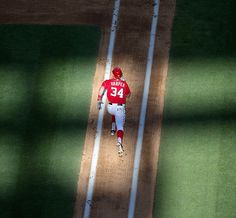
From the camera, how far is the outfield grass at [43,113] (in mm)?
10930

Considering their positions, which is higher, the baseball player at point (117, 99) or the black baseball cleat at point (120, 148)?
the baseball player at point (117, 99)

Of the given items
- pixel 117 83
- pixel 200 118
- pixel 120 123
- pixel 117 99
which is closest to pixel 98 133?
pixel 120 123

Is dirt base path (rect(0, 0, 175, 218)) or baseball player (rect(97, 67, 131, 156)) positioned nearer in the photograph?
dirt base path (rect(0, 0, 175, 218))

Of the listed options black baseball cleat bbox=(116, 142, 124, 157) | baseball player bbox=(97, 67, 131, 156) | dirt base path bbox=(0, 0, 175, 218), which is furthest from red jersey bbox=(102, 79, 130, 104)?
black baseball cleat bbox=(116, 142, 124, 157)

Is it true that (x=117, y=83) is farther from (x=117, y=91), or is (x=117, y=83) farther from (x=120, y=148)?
(x=120, y=148)

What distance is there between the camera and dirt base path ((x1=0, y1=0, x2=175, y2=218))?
10734 millimetres

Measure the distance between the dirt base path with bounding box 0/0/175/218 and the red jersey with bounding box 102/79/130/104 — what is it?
770 millimetres

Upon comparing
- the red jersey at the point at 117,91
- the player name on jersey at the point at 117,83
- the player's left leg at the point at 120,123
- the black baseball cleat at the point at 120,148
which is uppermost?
the player name on jersey at the point at 117,83

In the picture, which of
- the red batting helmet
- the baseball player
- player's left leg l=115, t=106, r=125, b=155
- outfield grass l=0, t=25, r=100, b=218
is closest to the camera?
outfield grass l=0, t=25, r=100, b=218

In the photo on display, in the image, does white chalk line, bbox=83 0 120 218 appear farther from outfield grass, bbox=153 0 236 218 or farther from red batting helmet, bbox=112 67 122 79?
outfield grass, bbox=153 0 236 218

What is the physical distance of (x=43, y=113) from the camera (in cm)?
1216

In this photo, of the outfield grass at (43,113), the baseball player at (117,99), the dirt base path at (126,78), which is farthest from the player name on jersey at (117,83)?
the outfield grass at (43,113)

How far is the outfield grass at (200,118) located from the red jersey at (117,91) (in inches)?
52.6

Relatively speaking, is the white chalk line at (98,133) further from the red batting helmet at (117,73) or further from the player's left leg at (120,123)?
the red batting helmet at (117,73)
